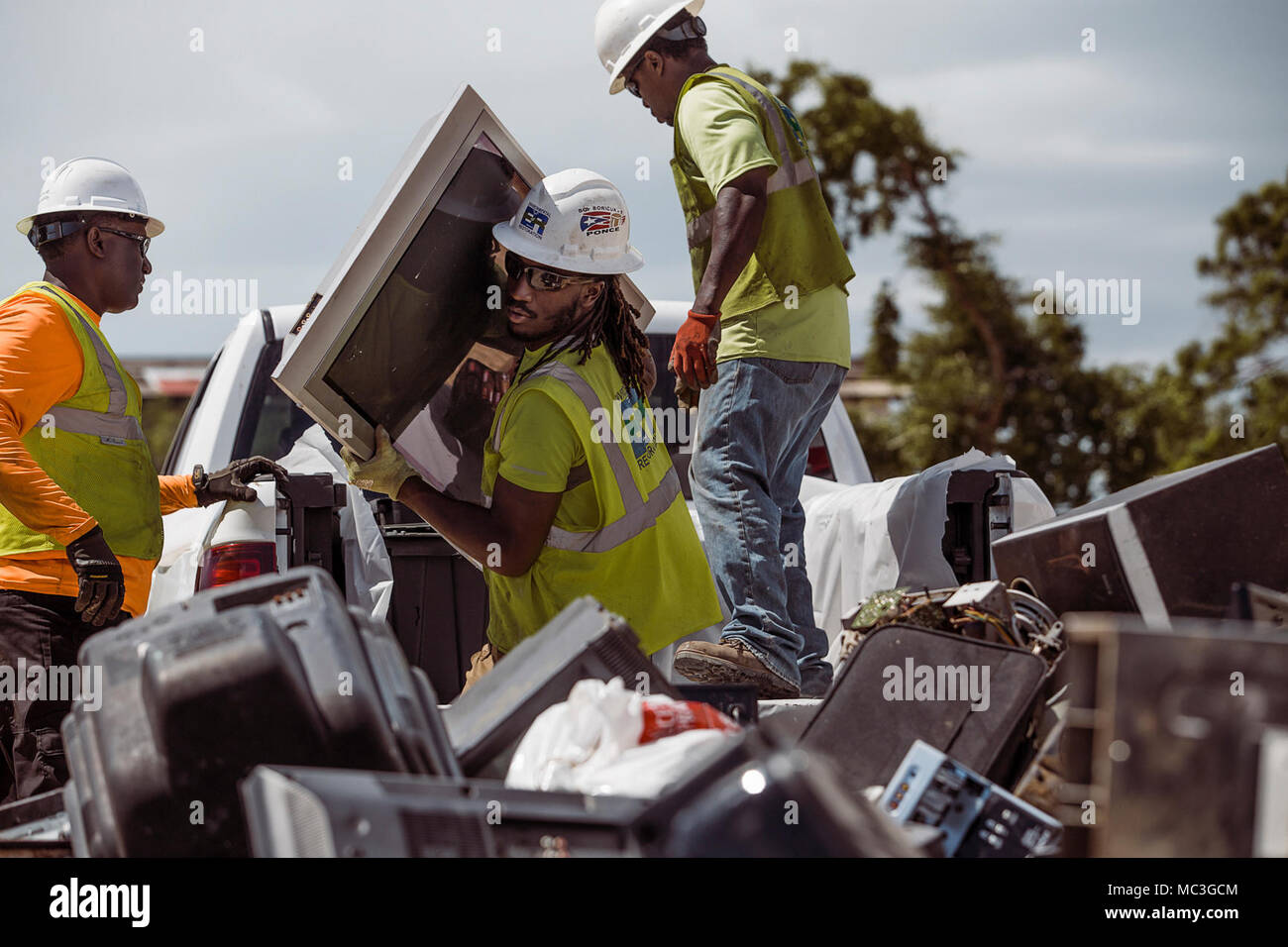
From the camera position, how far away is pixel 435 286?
3.61m

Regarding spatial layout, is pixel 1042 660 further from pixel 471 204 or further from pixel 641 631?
pixel 471 204

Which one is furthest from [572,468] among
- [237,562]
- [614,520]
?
[237,562]

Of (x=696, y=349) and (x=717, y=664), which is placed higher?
(x=696, y=349)

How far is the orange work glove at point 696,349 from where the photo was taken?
3809mm

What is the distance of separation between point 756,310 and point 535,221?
0.83 meters

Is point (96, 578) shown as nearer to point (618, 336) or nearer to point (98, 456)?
point (98, 456)

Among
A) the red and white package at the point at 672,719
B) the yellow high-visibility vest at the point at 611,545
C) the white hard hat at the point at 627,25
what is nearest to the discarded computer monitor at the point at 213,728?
the red and white package at the point at 672,719

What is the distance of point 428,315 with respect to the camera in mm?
3645

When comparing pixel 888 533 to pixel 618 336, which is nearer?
pixel 618 336

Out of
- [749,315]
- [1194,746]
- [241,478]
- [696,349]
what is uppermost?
[749,315]

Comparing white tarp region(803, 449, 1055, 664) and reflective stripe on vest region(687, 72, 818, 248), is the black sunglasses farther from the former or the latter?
white tarp region(803, 449, 1055, 664)
